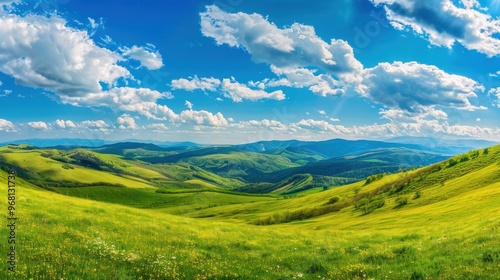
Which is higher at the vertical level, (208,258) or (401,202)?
(208,258)

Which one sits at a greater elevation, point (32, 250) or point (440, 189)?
point (32, 250)

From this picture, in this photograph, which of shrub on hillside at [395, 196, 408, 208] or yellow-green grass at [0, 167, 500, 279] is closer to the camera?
yellow-green grass at [0, 167, 500, 279]

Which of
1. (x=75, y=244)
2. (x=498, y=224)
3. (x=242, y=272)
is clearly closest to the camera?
(x=242, y=272)

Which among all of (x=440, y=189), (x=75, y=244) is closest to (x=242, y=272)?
(x=75, y=244)

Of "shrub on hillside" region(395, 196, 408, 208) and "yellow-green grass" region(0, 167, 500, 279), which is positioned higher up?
"yellow-green grass" region(0, 167, 500, 279)

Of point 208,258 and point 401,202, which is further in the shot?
point 401,202

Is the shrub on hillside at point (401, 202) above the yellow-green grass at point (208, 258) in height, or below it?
below

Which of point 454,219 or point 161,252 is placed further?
point 454,219

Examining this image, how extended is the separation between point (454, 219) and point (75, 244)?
37689 millimetres

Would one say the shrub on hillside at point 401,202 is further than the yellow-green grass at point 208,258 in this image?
Yes

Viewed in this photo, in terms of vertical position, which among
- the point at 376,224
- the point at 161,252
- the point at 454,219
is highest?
the point at 161,252

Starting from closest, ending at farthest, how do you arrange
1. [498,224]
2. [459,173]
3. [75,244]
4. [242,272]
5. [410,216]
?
1. [242,272]
2. [75,244]
3. [498,224]
4. [410,216]
5. [459,173]

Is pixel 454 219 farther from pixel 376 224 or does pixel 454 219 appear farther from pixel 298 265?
pixel 298 265

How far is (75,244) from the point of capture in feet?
59.6
